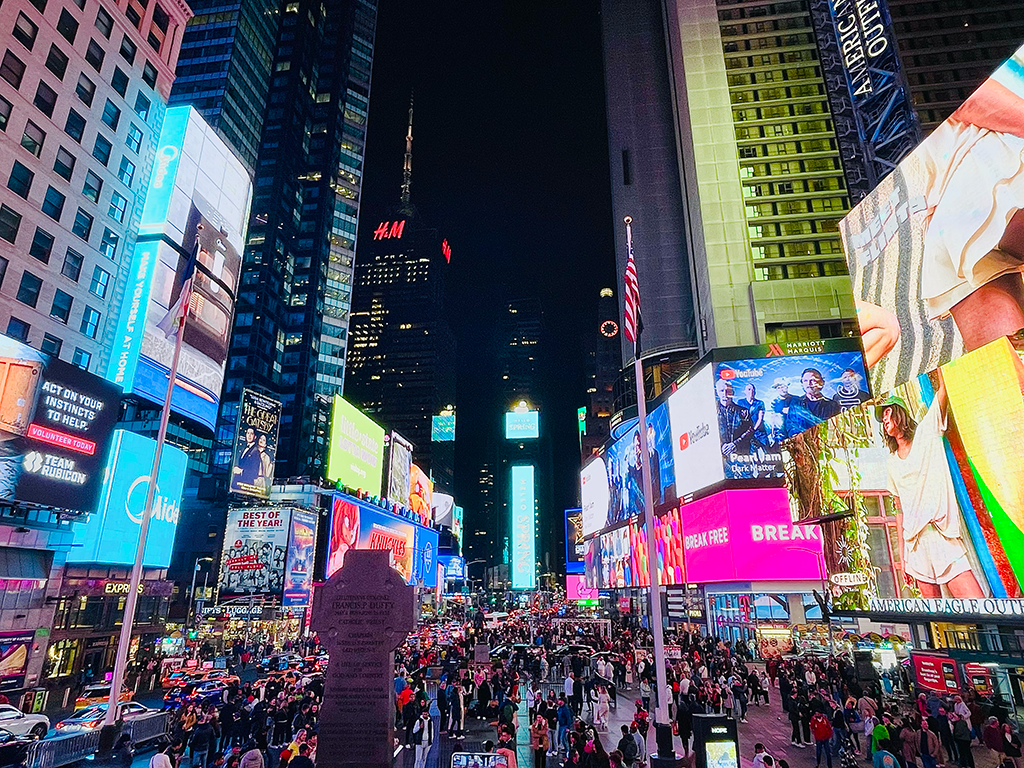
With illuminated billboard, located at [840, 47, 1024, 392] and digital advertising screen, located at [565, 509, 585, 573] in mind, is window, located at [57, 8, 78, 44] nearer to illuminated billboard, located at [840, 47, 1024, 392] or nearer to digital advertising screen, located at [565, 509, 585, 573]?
illuminated billboard, located at [840, 47, 1024, 392]

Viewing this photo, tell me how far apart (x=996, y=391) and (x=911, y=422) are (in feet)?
12.1

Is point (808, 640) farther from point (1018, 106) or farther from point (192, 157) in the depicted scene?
point (192, 157)

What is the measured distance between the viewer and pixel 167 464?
4403 centimetres

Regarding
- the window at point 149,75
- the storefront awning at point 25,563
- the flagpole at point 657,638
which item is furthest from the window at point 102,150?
the flagpole at point 657,638

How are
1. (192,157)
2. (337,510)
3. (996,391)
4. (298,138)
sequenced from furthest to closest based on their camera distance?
(298,138) < (337,510) < (192,157) < (996,391)

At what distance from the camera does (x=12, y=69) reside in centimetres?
3294

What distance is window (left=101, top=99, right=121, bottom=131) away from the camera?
129ft

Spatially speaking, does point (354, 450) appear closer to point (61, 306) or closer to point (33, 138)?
point (61, 306)

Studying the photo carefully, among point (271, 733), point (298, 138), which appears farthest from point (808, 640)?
point (298, 138)

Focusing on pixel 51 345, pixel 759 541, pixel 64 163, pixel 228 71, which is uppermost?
pixel 228 71

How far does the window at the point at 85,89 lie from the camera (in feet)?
123

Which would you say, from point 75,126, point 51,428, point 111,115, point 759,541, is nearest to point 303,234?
point 111,115

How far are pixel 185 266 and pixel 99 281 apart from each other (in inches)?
257

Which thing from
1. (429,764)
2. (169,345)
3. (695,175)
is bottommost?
(429,764)
